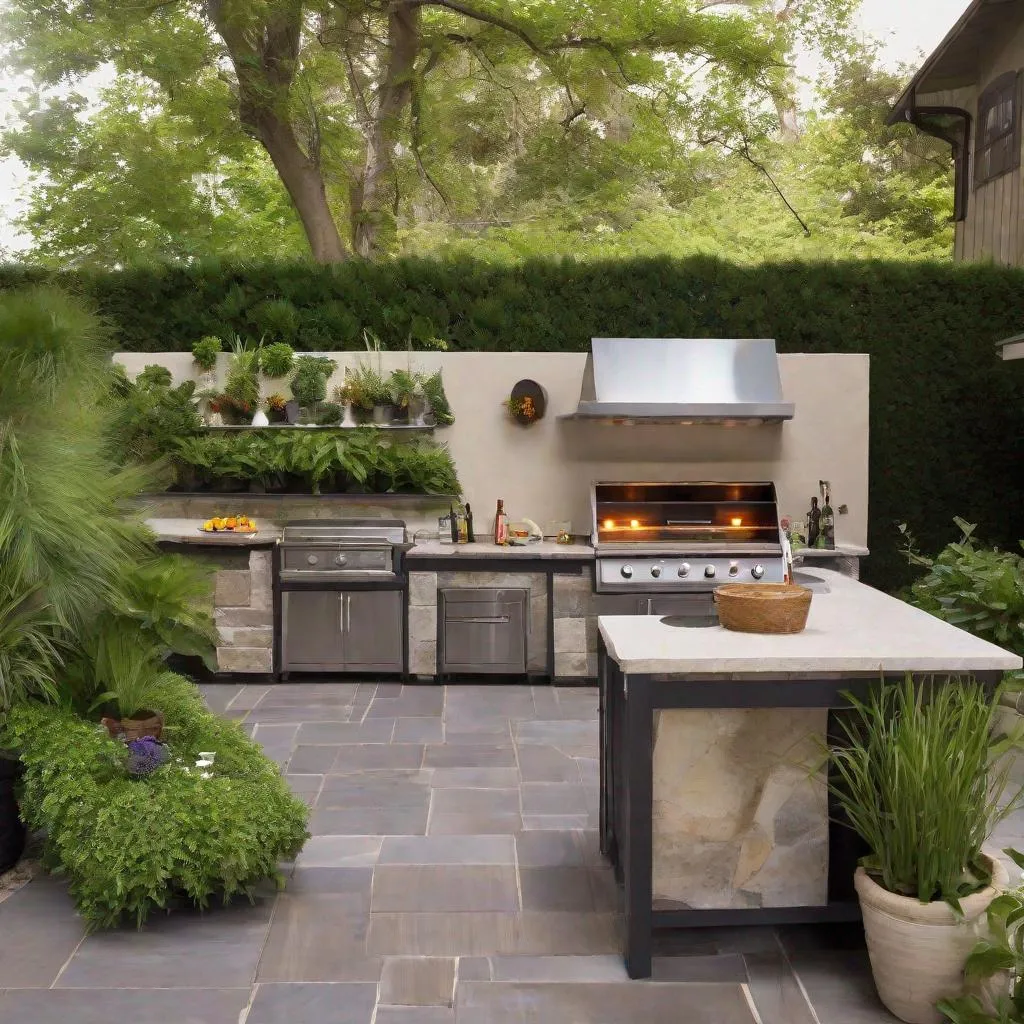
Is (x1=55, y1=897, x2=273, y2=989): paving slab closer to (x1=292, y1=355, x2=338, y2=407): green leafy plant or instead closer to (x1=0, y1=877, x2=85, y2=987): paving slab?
(x1=0, y1=877, x2=85, y2=987): paving slab

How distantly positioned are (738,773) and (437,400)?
4712mm

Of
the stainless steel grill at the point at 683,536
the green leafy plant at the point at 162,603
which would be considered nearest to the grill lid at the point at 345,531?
the stainless steel grill at the point at 683,536

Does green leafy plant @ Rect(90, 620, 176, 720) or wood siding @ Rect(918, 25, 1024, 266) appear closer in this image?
green leafy plant @ Rect(90, 620, 176, 720)

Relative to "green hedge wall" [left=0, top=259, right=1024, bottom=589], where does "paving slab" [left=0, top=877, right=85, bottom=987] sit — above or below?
below

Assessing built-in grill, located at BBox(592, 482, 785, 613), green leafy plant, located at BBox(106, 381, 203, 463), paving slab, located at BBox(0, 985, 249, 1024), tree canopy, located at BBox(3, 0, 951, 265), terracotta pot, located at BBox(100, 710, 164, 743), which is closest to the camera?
paving slab, located at BBox(0, 985, 249, 1024)

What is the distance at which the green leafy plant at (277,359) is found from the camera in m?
7.67

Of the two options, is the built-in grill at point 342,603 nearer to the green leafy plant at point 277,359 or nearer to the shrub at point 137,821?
the green leafy plant at point 277,359

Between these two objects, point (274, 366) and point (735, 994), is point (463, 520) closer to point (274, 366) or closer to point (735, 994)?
point (274, 366)

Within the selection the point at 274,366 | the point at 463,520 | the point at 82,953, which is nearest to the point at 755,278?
the point at 463,520

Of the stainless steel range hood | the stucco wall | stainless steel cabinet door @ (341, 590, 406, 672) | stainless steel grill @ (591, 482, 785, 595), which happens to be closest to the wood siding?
the stainless steel range hood

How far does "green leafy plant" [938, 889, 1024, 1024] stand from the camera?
8.71 feet

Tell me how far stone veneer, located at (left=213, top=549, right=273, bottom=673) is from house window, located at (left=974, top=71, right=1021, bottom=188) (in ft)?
23.3

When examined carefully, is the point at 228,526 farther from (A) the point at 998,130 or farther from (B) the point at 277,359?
(A) the point at 998,130

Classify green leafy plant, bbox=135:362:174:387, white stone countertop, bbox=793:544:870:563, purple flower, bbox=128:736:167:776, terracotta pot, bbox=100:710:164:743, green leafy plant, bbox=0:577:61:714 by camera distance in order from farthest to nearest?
1. green leafy plant, bbox=135:362:174:387
2. white stone countertop, bbox=793:544:870:563
3. terracotta pot, bbox=100:710:164:743
4. green leafy plant, bbox=0:577:61:714
5. purple flower, bbox=128:736:167:776
